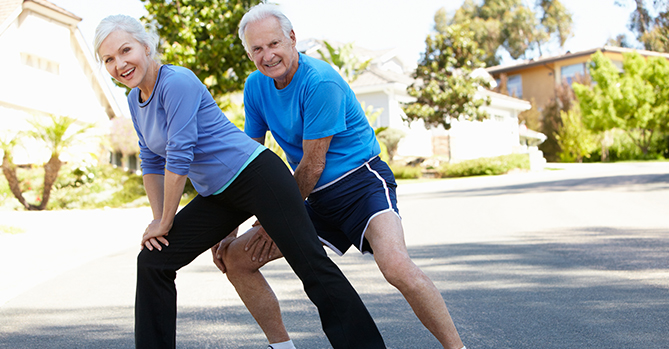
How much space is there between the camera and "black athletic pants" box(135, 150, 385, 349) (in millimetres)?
2965

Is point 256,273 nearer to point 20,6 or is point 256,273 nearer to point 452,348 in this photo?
point 452,348

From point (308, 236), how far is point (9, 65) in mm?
22256

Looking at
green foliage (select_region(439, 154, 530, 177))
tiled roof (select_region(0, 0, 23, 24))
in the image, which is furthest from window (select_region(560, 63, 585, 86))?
tiled roof (select_region(0, 0, 23, 24))

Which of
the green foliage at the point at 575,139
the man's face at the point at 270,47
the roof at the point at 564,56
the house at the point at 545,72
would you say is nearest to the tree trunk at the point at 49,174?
the man's face at the point at 270,47

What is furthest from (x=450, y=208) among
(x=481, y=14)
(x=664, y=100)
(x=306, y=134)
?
(x=481, y=14)

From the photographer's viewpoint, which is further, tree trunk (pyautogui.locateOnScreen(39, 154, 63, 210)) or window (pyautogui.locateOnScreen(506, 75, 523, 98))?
window (pyautogui.locateOnScreen(506, 75, 523, 98))

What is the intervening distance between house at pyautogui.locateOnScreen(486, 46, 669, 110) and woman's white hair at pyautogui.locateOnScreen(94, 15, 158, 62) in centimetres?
4818

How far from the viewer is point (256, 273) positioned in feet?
11.6

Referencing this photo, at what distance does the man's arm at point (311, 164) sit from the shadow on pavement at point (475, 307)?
121cm

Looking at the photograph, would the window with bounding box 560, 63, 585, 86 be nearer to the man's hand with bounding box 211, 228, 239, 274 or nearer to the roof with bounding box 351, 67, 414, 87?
the roof with bounding box 351, 67, 414, 87

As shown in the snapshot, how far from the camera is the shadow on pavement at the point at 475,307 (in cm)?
407

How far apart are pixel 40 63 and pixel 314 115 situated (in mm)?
24141

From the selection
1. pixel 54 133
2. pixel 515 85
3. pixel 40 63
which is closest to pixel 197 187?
pixel 54 133

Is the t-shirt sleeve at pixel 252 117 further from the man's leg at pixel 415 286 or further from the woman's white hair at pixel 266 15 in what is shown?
the man's leg at pixel 415 286
